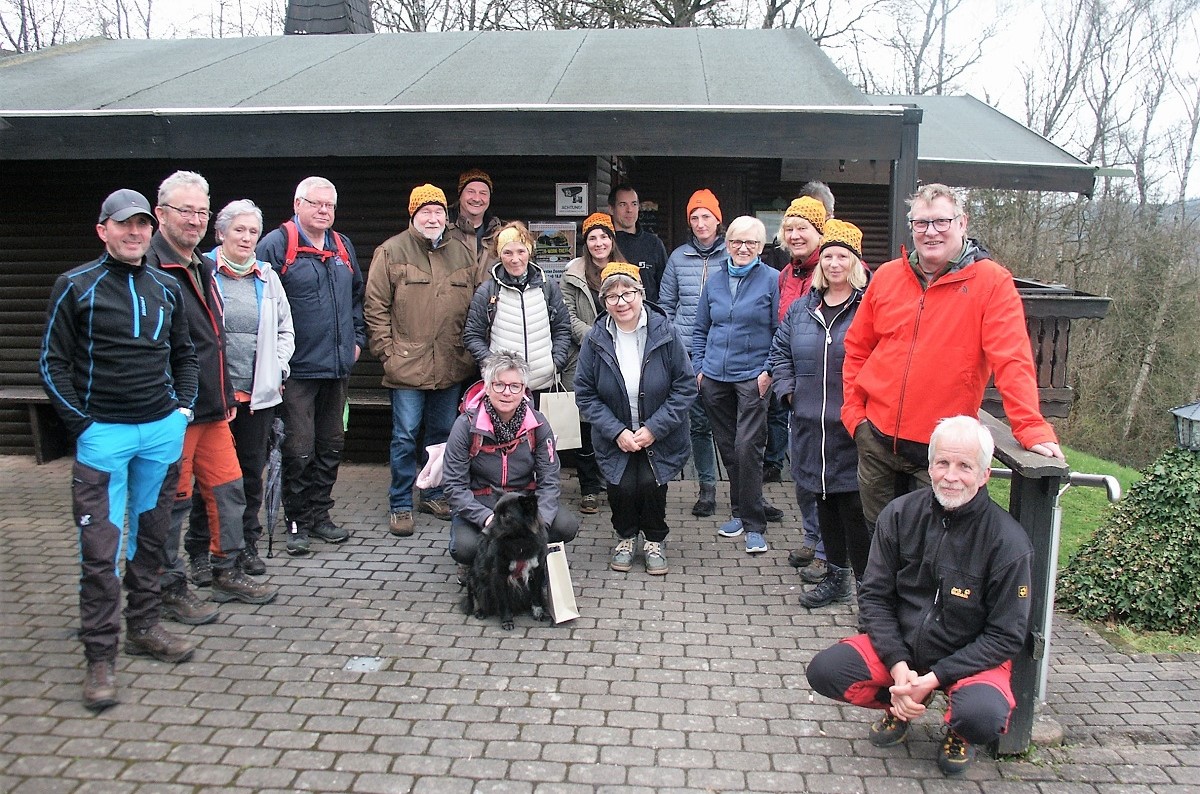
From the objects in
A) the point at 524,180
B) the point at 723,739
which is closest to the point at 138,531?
the point at 723,739

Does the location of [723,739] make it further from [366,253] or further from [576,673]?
[366,253]

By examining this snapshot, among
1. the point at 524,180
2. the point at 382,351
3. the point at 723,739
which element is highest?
the point at 524,180

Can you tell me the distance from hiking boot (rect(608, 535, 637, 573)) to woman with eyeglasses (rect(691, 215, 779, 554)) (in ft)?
2.36

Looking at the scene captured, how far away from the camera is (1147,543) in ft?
15.4

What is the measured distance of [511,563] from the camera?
437 cm

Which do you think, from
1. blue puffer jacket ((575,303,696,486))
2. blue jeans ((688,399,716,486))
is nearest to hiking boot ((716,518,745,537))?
blue jeans ((688,399,716,486))

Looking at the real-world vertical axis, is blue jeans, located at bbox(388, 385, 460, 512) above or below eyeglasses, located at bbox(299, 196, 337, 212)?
below

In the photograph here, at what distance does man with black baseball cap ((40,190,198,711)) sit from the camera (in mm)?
3549

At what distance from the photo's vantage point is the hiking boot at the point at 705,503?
6.13 m

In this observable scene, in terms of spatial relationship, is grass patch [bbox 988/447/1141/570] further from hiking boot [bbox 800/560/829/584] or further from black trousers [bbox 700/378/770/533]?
black trousers [bbox 700/378/770/533]

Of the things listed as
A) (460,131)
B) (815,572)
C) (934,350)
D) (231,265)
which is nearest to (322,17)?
(460,131)

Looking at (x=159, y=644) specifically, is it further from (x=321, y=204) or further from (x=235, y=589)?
(x=321, y=204)

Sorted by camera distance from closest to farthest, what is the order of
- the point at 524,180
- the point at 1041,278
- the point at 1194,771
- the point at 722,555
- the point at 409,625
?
the point at 1194,771 < the point at 409,625 < the point at 722,555 < the point at 524,180 < the point at 1041,278

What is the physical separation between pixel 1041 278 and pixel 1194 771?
56.8ft
